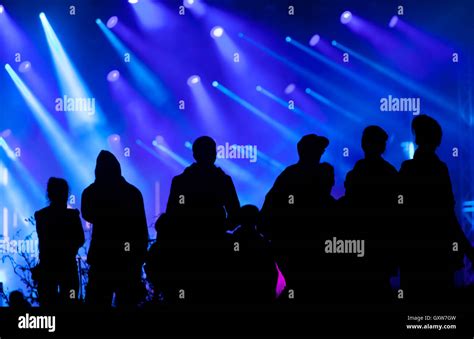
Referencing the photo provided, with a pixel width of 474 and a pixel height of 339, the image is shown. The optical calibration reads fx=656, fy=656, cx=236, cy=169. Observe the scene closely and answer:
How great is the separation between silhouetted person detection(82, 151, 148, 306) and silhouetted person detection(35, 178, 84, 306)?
0.42 m

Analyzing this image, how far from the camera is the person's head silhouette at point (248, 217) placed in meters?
3.90

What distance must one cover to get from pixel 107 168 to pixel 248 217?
923 millimetres

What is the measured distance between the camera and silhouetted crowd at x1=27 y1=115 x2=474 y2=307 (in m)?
3.35

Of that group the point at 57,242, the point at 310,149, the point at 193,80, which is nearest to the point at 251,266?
the point at 310,149

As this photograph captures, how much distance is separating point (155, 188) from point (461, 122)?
3.91 meters

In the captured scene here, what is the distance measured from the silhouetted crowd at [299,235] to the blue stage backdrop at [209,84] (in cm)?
433

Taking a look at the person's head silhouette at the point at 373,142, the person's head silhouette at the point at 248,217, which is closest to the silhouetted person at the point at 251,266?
the person's head silhouette at the point at 248,217

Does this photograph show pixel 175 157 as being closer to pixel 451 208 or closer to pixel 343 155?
pixel 343 155

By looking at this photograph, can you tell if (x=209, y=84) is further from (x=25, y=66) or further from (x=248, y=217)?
(x=248, y=217)

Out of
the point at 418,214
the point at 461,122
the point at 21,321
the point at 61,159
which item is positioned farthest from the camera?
the point at 61,159

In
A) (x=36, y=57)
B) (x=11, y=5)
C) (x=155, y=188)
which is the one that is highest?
(x=11, y=5)

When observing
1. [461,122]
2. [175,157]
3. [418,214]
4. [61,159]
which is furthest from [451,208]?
[61,159]

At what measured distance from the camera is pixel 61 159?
27.7 feet

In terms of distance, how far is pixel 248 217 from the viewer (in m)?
3.96
